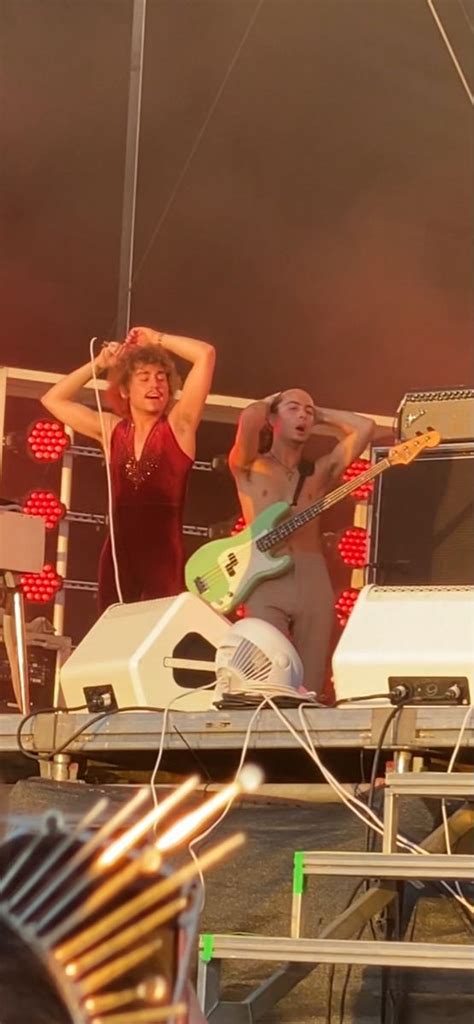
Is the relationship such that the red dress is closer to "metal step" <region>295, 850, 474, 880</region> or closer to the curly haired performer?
the curly haired performer

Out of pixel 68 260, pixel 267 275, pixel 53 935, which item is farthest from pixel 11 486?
pixel 53 935

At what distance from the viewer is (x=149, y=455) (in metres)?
4.36

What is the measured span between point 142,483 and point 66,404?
828 mm

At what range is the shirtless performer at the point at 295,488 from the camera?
4344 millimetres

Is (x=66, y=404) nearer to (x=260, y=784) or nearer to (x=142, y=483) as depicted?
(x=142, y=483)

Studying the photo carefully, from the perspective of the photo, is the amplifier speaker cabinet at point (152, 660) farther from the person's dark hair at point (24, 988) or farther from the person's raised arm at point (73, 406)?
the person's dark hair at point (24, 988)

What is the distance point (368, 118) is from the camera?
6.64 m

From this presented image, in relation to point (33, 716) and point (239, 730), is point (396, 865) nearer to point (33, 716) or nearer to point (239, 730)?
point (239, 730)

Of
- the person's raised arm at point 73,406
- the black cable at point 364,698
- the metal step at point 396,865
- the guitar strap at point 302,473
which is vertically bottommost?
the metal step at point 396,865

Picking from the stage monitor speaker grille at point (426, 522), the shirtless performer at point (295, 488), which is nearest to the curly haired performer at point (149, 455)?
the shirtless performer at point (295, 488)

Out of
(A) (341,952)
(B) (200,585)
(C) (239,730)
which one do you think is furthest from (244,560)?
(A) (341,952)

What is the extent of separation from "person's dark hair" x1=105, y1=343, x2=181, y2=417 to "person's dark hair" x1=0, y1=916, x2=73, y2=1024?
3.95 m

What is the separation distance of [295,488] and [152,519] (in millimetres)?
569

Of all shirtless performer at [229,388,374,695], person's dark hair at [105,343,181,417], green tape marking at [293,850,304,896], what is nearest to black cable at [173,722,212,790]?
green tape marking at [293,850,304,896]
